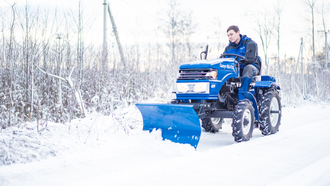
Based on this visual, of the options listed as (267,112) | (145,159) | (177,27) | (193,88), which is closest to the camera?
(145,159)

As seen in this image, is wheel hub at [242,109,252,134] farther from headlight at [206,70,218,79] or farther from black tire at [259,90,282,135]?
headlight at [206,70,218,79]

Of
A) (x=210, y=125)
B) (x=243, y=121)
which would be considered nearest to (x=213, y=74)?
(x=243, y=121)

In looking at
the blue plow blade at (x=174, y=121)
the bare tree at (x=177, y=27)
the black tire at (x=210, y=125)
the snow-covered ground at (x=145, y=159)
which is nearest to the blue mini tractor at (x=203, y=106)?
the blue plow blade at (x=174, y=121)

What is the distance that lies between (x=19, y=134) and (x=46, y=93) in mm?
2910

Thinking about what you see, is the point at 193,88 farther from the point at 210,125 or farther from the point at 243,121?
the point at 210,125

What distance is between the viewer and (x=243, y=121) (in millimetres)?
4914

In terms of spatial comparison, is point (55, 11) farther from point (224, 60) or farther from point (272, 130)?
point (272, 130)

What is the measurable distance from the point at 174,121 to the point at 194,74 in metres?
0.83

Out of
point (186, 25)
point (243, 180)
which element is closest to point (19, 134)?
point (243, 180)

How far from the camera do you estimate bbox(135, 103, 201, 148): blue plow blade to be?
4398 mm

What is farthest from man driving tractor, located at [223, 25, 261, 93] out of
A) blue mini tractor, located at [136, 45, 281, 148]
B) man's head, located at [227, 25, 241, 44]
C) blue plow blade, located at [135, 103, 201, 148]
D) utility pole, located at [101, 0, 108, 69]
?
utility pole, located at [101, 0, 108, 69]

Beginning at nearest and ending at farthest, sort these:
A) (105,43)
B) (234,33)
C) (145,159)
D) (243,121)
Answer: (145,159) < (243,121) < (234,33) < (105,43)

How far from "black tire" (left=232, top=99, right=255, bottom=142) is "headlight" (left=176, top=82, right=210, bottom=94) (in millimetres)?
580

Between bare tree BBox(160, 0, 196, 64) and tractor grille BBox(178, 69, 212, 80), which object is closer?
tractor grille BBox(178, 69, 212, 80)
